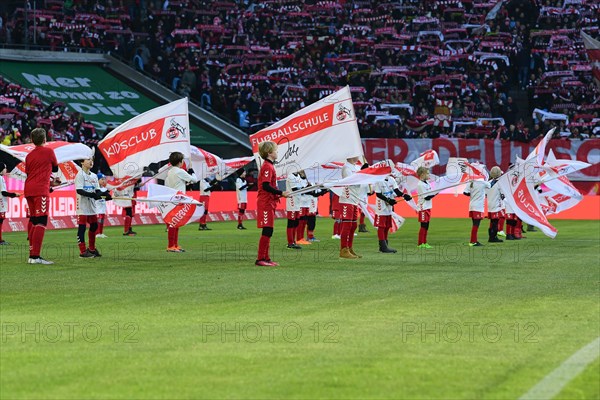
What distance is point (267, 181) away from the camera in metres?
19.8

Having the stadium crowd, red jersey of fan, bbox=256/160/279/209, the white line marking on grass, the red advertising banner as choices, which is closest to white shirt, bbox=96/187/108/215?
red jersey of fan, bbox=256/160/279/209

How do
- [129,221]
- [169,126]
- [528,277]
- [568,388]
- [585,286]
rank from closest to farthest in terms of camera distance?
1. [568,388]
2. [585,286]
3. [528,277]
4. [169,126]
5. [129,221]

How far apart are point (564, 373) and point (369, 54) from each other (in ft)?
166

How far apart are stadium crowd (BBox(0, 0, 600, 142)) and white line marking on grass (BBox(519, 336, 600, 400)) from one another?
40834 mm

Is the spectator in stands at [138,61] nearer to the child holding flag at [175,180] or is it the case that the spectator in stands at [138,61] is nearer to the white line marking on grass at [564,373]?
the child holding flag at [175,180]

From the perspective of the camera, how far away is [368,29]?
197ft

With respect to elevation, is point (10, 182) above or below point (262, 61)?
below

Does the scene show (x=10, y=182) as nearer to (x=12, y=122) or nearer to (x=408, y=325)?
(x=12, y=122)

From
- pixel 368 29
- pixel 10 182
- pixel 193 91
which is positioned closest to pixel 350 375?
pixel 10 182

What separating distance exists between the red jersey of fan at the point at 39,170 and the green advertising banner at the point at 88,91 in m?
29.4

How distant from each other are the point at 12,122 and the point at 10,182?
29.8ft

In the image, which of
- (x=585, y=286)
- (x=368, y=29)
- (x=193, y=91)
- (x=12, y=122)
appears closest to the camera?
(x=585, y=286)

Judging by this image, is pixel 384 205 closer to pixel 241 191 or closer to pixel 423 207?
pixel 423 207

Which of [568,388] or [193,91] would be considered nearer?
[568,388]
